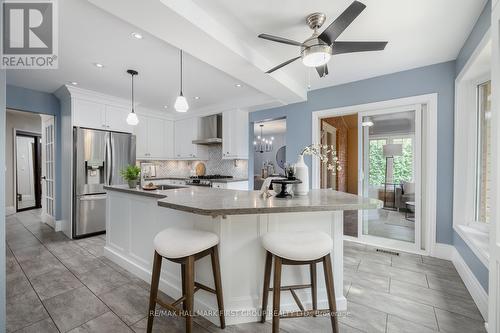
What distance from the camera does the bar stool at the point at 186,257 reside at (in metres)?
1.47

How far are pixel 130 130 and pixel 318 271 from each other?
4318 mm

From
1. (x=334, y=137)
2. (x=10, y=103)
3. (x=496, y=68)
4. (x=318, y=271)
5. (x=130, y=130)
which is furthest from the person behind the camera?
(x=334, y=137)

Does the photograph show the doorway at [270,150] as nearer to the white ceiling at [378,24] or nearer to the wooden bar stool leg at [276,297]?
the white ceiling at [378,24]

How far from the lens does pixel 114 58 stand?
276 cm

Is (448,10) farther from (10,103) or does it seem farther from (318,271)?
(10,103)

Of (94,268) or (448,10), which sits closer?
(448,10)

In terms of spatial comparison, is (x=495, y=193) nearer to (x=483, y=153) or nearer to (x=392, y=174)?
(x=483, y=153)

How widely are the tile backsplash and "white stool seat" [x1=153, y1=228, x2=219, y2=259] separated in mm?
3480

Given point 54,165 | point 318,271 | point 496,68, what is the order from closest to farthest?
point 496,68
point 318,271
point 54,165

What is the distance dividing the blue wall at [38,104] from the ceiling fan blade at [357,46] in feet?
16.2

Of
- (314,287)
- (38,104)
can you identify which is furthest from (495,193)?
(38,104)

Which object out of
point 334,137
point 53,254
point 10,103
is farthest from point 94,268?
point 334,137

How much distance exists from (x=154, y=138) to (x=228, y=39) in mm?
3826

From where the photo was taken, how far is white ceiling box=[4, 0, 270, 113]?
2109 millimetres
